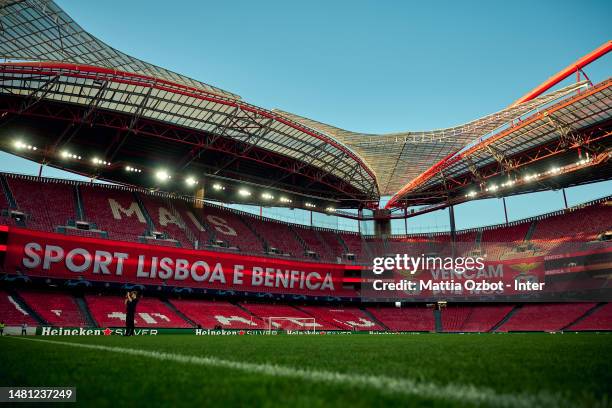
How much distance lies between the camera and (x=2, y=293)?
95.4 ft

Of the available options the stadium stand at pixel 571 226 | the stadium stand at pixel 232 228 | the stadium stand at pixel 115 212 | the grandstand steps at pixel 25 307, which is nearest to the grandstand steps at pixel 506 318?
the stadium stand at pixel 232 228

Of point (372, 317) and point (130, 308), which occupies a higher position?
point (130, 308)

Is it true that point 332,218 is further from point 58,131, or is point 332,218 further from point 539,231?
point 58,131

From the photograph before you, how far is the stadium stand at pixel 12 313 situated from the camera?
26.1m

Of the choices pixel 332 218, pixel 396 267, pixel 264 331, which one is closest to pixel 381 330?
pixel 396 267

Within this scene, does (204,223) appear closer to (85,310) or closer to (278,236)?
(278,236)

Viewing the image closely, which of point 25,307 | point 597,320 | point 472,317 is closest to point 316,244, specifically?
point 472,317

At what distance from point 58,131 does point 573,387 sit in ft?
134

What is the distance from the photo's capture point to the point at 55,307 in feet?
97.2

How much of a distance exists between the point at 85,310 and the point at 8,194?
1318 cm

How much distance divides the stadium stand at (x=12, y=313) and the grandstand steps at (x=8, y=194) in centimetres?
850

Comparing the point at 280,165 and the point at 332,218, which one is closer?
the point at 280,165

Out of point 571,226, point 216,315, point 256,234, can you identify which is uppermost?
point 571,226

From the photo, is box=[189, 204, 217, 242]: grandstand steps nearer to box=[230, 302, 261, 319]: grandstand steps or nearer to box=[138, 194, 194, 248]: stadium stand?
box=[138, 194, 194, 248]: stadium stand
